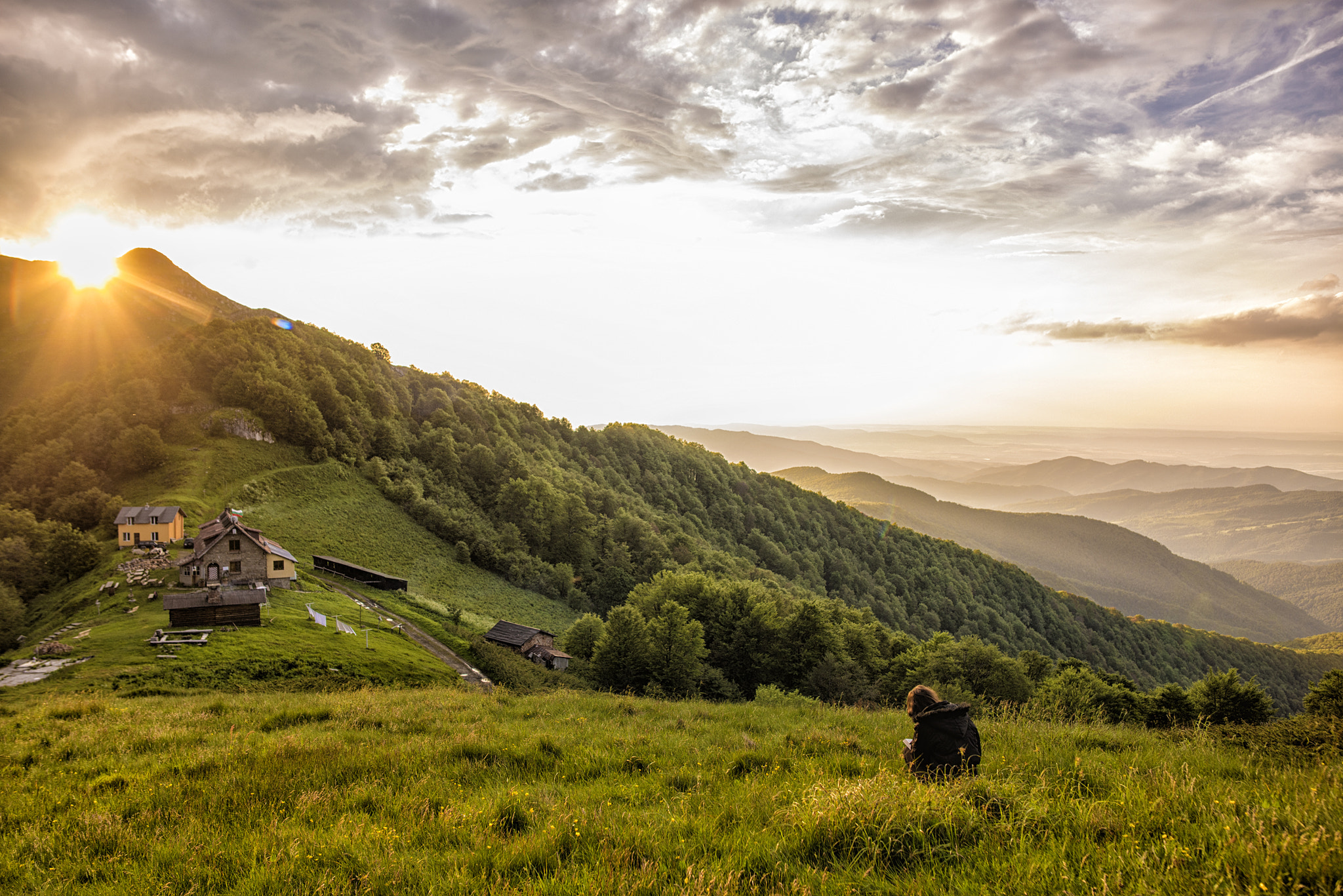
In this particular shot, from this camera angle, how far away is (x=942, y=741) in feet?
22.6

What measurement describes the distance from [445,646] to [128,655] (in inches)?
678

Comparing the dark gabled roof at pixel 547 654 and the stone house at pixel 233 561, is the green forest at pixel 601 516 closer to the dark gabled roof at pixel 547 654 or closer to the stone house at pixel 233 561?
the dark gabled roof at pixel 547 654

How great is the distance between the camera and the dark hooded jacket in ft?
22.0

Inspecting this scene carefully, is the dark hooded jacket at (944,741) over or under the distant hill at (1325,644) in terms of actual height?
over

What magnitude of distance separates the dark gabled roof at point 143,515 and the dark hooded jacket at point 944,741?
6222 centimetres

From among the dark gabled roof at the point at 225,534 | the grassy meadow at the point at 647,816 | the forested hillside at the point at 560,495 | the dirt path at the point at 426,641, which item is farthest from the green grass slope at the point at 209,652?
the forested hillside at the point at 560,495

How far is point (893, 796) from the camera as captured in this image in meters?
5.28

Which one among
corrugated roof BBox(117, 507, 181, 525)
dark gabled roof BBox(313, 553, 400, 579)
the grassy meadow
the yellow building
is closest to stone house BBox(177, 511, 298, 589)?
the yellow building

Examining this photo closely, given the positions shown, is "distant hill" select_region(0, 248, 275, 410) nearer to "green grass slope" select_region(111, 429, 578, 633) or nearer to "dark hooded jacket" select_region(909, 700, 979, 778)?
"green grass slope" select_region(111, 429, 578, 633)

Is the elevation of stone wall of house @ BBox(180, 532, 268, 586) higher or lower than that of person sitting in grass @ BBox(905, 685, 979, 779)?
lower

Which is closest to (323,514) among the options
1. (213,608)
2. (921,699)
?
(213,608)

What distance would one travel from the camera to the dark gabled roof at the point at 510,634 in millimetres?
48344

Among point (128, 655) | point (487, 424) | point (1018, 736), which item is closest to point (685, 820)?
point (1018, 736)

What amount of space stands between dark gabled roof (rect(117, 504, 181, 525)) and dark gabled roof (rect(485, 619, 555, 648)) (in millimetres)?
29227
